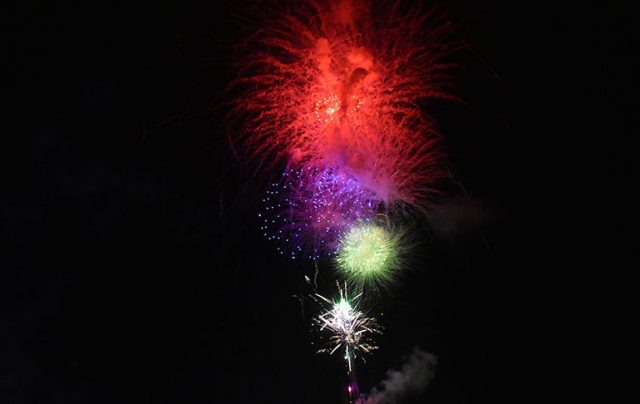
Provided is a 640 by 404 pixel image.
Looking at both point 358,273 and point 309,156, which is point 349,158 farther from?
point 358,273

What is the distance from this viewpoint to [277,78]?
7656 millimetres

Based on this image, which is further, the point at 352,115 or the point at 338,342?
the point at 338,342

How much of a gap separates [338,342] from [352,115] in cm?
1053

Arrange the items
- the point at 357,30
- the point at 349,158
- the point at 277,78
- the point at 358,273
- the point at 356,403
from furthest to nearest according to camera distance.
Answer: the point at 356,403 < the point at 358,273 < the point at 349,158 < the point at 277,78 < the point at 357,30

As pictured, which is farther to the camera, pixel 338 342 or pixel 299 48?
pixel 338 342

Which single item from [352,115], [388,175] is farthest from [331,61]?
[388,175]

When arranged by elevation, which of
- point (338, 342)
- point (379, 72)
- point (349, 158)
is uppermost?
point (338, 342)

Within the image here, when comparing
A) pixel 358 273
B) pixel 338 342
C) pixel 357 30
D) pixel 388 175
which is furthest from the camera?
pixel 338 342

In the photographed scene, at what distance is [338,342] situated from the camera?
16.6 m

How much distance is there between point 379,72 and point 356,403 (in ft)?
54.6

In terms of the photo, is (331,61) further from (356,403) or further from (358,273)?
(356,403)

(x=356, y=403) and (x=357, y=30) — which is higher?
(x=356, y=403)

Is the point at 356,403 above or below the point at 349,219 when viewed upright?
above

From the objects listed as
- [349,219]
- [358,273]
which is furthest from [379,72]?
[358,273]
